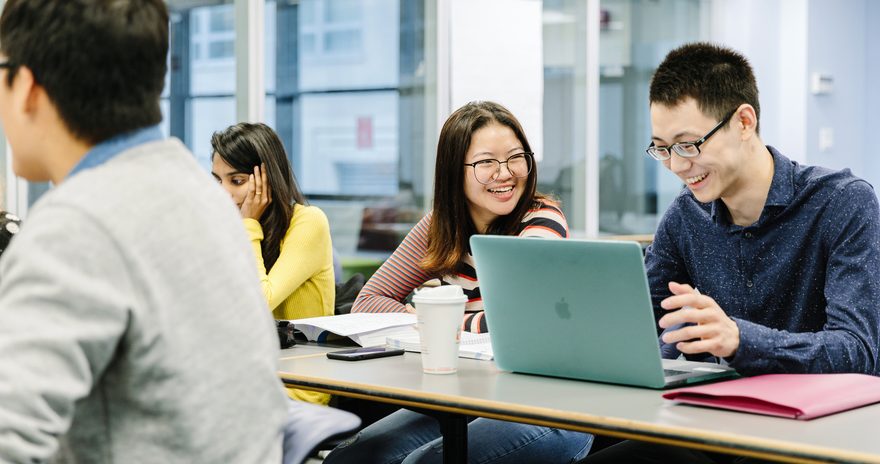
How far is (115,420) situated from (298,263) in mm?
1537

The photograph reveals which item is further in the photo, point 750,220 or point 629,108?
point 629,108

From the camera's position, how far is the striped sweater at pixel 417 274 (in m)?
2.34

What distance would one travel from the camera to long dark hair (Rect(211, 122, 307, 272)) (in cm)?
263

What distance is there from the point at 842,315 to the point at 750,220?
0.97 ft

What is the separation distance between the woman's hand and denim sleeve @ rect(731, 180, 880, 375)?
1.44 m

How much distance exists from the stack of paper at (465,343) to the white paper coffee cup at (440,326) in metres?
0.14

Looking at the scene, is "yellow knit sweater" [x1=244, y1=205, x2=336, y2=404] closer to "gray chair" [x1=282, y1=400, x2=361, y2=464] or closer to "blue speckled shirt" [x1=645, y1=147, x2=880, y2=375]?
"blue speckled shirt" [x1=645, y1=147, x2=880, y2=375]

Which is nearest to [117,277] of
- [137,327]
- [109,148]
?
[137,327]

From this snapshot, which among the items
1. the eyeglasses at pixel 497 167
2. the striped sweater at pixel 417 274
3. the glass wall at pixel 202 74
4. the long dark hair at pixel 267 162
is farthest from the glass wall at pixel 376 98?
the eyeglasses at pixel 497 167

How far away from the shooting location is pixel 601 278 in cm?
146

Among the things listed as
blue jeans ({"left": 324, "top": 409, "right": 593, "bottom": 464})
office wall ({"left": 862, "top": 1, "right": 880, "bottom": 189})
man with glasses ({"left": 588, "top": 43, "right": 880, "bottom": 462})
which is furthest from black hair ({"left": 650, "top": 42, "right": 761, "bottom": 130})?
office wall ({"left": 862, "top": 1, "right": 880, "bottom": 189})

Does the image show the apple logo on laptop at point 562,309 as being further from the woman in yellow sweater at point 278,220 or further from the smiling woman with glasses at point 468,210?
the woman in yellow sweater at point 278,220

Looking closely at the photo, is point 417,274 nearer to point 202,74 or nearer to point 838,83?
point 202,74

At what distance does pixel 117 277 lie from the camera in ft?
2.97
